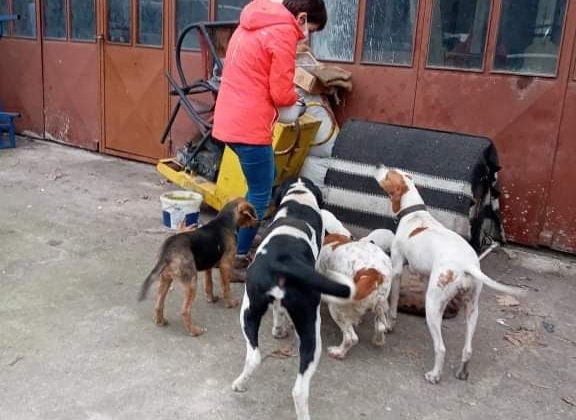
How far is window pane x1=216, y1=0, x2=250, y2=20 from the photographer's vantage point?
630 cm

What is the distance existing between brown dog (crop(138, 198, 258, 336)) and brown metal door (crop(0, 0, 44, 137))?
610 centimetres

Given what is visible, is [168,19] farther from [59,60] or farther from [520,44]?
[520,44]

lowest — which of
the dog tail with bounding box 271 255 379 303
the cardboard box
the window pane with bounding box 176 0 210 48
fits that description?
the dog tail with bounding box 271 255 379 303

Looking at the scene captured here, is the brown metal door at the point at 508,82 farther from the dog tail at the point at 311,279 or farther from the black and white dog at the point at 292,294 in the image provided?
the dog tail at the point at 311,279

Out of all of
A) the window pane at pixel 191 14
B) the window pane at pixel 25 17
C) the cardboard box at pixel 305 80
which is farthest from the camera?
the window pane at pixel 25 17

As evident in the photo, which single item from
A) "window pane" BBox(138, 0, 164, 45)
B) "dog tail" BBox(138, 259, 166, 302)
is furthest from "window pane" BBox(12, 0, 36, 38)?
"dog tail" BBox(138, 259, 166, 302)

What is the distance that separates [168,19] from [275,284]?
5.16 metres

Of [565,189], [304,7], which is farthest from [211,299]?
[565,189]

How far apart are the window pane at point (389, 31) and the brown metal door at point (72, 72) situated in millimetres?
3964

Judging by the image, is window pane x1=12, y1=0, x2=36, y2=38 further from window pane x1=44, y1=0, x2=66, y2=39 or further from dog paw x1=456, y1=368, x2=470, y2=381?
dog paw x1=456, y1=368, x2=470, y2=381

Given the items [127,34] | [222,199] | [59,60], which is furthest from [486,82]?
[59,60]

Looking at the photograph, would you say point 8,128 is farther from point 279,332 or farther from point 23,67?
point 279,332

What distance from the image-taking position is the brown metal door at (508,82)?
469cm

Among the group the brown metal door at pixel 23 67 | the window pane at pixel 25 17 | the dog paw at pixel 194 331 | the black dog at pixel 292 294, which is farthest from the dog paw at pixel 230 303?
the window pane at pixel 25 17
